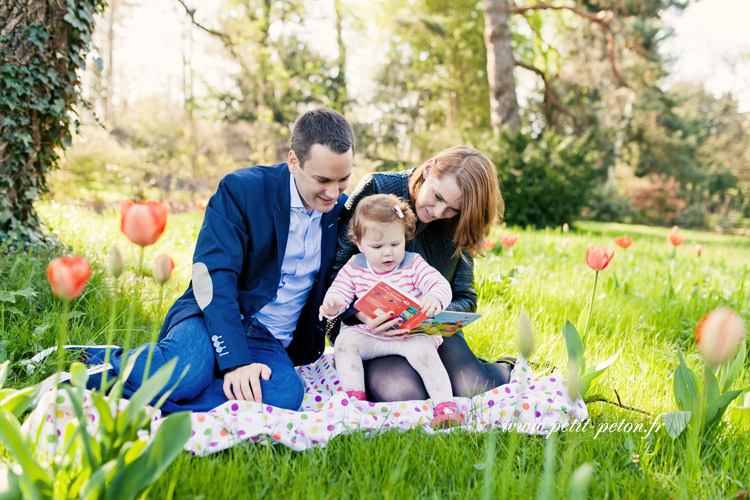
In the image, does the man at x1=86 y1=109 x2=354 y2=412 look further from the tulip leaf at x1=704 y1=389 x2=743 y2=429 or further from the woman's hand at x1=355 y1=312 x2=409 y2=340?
the tulip leaf at x1=704 y1=389 x2=743 y2=429

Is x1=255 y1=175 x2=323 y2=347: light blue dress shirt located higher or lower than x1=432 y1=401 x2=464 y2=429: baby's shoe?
higher

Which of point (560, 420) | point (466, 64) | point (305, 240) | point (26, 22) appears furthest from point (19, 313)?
point (466, 64)

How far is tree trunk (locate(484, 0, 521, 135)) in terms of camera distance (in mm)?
10594

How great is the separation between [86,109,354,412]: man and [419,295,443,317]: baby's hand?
1.83 ft

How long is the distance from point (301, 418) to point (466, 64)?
1801 cm

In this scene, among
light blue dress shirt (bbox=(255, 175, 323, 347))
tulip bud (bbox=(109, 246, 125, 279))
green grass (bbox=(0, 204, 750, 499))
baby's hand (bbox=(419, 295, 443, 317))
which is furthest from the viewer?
light blue dress shirt (bbox=(255, 175, 323, 347))

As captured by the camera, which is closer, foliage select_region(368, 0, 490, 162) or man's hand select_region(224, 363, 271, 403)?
man's hand select_region(224, 363, 271, 403)

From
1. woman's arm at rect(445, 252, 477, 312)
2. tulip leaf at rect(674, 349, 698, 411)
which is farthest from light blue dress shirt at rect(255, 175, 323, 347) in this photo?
tulip leaf at rect(674, 349, 698, 411)

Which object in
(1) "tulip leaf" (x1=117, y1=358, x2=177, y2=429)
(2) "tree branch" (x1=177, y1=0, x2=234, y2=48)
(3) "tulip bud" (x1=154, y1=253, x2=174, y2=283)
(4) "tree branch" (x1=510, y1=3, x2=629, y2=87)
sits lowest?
(1) "tulip leaf" (x1=117, y1=358, x2=177, y2=429)

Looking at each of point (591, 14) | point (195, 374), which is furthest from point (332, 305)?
point (591, 14)

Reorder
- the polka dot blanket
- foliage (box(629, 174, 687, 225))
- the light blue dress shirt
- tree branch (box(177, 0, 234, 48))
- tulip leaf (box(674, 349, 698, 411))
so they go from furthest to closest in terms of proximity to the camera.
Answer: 1. foliage (box(629, 174, 687, 225))
2. tree branch (box(177, 0, 234, 48))
3. the light blue dress shirt
4. tulip leaf (box(674, 349, 698, 411))
5. the polka dot blanket

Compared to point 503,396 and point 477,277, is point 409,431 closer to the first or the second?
point 503,396

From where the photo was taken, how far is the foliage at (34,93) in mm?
3000

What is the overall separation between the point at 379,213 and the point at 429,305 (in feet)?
1.45
